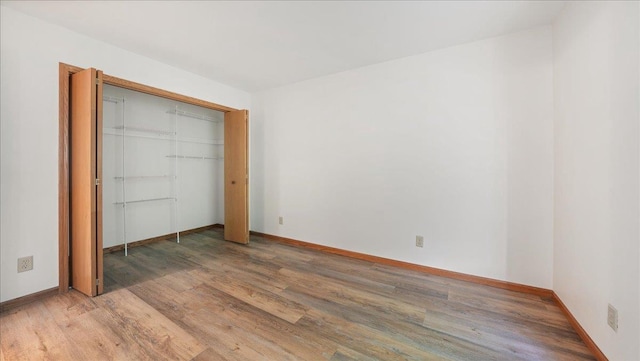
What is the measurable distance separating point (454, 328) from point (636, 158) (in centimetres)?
146

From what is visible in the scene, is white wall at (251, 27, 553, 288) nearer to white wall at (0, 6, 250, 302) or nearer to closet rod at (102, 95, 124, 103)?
closet rod at (102, 95, 124, 103)

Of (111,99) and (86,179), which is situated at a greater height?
(111,99)

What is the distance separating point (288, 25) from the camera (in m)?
2.19

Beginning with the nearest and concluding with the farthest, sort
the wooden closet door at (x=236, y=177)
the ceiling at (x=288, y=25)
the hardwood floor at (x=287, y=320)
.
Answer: the hardwood floor at (x=287, y=320)
the ceiling at (x=288, y=25)
the wooden closet door at (x=236, y=177)

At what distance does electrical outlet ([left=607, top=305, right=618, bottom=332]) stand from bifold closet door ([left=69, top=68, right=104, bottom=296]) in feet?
12.5

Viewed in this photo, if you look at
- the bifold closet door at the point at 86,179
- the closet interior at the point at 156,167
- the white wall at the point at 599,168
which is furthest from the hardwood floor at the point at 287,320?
the closet interior at the point at 156,167

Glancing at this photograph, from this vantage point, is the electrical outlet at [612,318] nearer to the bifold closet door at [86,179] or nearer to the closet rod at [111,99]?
the bifold closet door at [86,179]

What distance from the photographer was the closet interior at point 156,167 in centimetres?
337

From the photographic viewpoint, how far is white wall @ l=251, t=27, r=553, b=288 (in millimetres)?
2238

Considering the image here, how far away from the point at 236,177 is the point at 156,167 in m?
1.33

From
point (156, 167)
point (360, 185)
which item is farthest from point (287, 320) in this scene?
point (156, 167)

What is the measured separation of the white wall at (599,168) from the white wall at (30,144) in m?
4.19

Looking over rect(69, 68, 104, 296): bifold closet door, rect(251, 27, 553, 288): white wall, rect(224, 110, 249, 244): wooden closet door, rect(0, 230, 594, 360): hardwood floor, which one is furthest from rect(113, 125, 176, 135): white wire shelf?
rect(251, 27, 553, 288): white wall

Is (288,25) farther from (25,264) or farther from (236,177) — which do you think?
(25,264)
